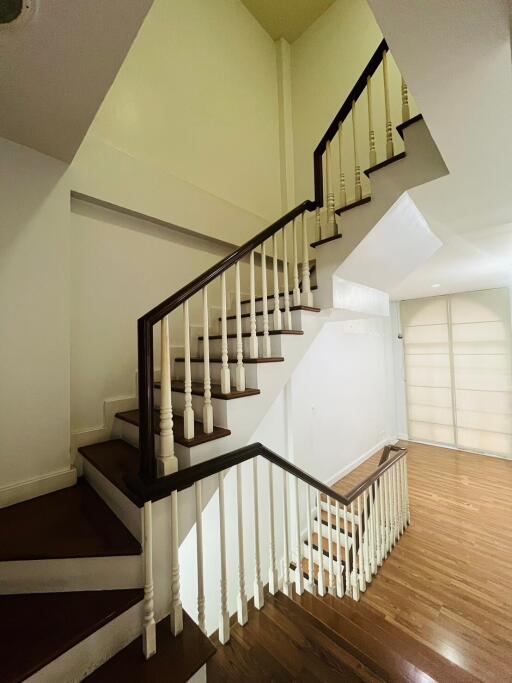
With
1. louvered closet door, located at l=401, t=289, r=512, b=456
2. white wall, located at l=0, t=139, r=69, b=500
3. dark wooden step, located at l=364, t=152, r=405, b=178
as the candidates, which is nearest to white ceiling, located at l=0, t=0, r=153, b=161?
white wall, located at l=0, t=139, r=69, b=500

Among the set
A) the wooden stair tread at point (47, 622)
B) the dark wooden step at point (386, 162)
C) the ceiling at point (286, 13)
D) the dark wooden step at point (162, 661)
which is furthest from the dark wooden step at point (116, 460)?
the ceiling at point (286, 13)

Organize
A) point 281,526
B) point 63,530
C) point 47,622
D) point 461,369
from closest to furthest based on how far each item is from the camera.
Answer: point 47,622 < point 63,530 < point 281,526 < point 461,369

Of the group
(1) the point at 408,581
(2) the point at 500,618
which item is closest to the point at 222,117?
(1) the point at 408,581

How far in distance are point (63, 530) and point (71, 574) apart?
0.22 meters

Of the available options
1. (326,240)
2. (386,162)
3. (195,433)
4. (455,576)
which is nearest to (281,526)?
(455,576)

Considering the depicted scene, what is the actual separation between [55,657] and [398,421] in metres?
6.09

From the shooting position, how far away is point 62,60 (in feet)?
3.50

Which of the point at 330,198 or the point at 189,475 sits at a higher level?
the point at 330,198

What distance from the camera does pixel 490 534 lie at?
301 cm

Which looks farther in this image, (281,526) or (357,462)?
(357,462)

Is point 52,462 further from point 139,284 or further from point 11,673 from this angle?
point 139,284

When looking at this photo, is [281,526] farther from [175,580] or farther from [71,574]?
[71,574]

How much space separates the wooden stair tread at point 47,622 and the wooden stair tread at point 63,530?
16 centimetres

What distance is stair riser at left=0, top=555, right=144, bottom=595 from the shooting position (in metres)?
1.08
